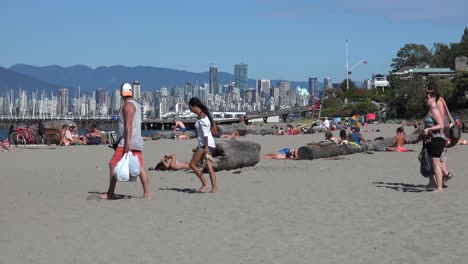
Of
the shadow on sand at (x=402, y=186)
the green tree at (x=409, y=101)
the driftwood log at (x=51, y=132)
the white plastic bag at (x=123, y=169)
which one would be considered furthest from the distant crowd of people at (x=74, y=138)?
the green tree at (x=409, y=101)

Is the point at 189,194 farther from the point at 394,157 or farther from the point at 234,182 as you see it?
the point at 394,157

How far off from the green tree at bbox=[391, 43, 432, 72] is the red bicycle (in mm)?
A: 116702

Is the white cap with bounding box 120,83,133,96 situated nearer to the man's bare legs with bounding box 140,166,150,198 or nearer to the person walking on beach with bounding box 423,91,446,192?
the man's bare legs with bounding box 140,166,150,198

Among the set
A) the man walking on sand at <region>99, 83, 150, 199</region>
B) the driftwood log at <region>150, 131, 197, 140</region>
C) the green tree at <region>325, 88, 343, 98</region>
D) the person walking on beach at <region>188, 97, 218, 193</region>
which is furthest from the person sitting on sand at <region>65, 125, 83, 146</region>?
the green tree at <region>325, 88, 343, 98</region>

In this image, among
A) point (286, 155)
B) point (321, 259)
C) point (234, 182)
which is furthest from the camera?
point (286, 155)

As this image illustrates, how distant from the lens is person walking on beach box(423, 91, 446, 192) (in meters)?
10.4

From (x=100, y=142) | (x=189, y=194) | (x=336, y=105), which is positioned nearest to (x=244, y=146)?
(x=189, y=194)

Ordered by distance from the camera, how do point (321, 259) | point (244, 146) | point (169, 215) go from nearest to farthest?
point (321, 259) < point (169, 215) < point (244, 146)

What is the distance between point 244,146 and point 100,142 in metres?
15.1

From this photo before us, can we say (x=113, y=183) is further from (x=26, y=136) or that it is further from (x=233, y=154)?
(x=26, y=136)

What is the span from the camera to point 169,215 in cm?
830

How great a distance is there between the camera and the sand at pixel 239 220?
607cm

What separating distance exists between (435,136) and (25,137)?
19289mm

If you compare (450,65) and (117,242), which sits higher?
(450,65)
